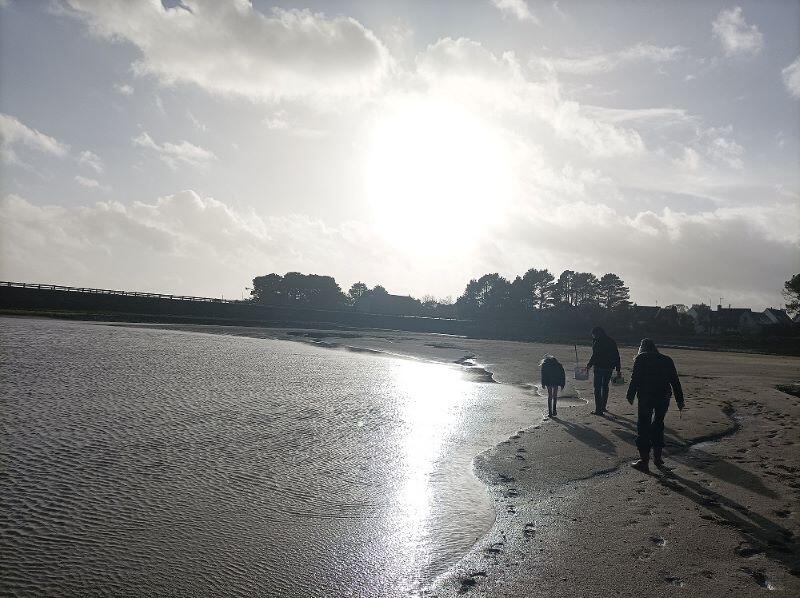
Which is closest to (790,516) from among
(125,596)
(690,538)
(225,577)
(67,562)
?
(690,538)

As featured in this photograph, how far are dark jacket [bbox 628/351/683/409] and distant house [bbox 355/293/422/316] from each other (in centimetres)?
11214

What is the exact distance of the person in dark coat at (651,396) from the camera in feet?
25.8

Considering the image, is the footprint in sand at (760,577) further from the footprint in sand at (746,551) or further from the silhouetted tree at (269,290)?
the silhouetted tree at (269,290)

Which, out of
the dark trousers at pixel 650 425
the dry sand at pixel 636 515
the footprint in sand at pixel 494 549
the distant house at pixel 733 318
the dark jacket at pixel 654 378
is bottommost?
the footprint in sand at pixel 494 549

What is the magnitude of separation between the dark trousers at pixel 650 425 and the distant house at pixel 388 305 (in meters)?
112

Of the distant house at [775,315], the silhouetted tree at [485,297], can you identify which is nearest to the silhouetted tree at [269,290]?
the silhouetted tree at [485,297]

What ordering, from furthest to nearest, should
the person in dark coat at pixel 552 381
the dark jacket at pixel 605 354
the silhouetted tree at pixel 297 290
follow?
the silhouetted tree at pixel 297 290 → the person in dark coat at pixel 552 381 → the dark jacket at pixel 605 354

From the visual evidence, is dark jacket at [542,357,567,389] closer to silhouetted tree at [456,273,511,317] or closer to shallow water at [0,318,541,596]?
shallow water at [0,318,541,596]

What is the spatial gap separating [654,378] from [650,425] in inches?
31.3

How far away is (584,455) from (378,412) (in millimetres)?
5449

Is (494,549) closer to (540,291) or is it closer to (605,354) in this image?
(605,354)

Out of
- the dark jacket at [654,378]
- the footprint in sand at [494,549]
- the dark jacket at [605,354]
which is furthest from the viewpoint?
the dark jacket at [605,354]

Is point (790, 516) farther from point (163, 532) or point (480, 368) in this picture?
point (480, 368)

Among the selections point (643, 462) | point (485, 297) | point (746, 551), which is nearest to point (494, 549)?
point (746, 551)
